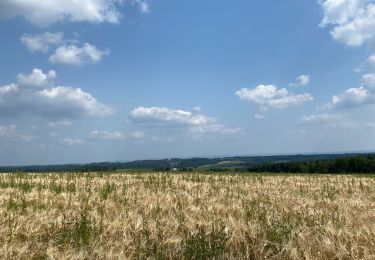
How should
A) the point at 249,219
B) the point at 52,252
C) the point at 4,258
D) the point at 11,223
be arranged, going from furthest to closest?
the point at 249,219 < the point at 11,223 < the point at 52,252 < the point at 4,258

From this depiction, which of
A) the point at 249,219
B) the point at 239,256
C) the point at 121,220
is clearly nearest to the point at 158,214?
the point at 121,220

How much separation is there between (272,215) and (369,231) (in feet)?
10.0

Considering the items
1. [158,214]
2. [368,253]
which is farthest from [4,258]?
[368,253]

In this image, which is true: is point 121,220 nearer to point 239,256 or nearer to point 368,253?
point 239,256

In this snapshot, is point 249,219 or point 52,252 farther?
point 249,219

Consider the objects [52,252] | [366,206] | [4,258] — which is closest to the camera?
[4,258]

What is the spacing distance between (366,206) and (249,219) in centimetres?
528

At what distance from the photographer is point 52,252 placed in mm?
6750

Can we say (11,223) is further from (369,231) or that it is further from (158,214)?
(369,231)

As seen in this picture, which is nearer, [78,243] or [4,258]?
[4,258]

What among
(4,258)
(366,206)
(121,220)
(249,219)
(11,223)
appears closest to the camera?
(4,258)

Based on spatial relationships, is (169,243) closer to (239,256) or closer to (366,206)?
(239,256)

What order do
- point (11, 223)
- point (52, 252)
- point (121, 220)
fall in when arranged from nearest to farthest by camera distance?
point (52, 252), point (11, 223), point (121, 220)

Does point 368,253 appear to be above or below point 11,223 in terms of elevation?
below
